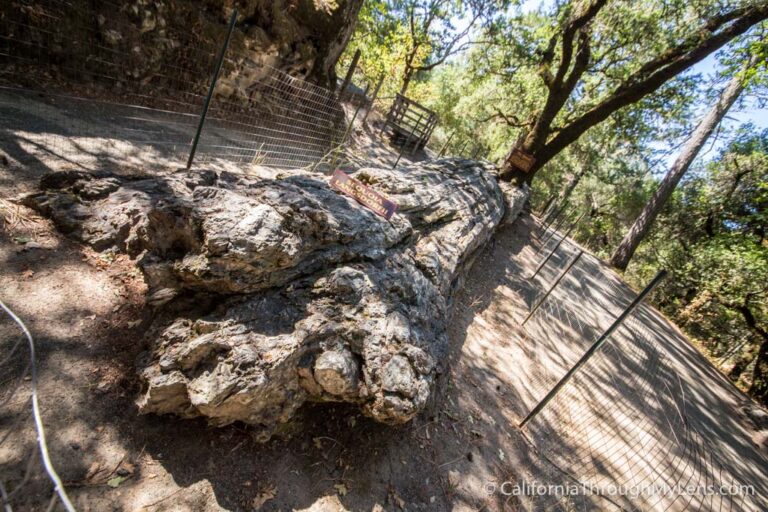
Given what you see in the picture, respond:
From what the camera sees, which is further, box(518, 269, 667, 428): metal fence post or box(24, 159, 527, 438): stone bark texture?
box(518, 269, 667, 428): metal fence post

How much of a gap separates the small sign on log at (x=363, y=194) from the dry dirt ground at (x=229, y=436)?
163cm

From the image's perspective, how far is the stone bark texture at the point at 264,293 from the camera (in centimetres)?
181

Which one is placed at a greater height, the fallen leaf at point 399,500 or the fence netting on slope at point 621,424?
the fence netting on slope at point 621,424

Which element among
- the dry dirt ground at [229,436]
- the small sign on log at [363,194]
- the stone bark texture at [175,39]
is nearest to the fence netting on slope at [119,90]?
the stone bark texture at [175,39]

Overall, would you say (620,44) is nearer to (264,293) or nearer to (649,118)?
(649,118)

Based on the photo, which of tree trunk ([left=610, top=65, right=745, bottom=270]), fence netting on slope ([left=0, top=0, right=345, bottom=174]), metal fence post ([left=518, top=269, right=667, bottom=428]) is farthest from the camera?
tree trunk ([left=610, top=65, right=745, bottom=270])

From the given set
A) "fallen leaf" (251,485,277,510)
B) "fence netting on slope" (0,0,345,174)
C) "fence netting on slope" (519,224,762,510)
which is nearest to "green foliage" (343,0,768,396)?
"fence netting on slope" (519,224,762,510)

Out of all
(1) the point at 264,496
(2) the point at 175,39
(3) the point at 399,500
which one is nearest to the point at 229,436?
(1) the point at 264,496

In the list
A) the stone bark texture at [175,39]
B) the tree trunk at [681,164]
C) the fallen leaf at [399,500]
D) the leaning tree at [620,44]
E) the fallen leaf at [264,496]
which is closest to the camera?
the fallen leaf at [264,496]

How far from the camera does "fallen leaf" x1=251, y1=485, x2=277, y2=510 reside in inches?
71.2

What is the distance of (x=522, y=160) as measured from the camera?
8203mm

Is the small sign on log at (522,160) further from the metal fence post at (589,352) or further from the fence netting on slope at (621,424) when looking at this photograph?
the metal fence post at (589,352)

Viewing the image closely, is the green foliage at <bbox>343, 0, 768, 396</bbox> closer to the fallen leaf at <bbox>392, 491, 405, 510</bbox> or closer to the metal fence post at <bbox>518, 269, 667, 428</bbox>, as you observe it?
the metal fence post at <bbox>518, 269, 667, 428</bbox>

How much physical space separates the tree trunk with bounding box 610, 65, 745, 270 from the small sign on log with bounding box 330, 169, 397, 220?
36.7ft
